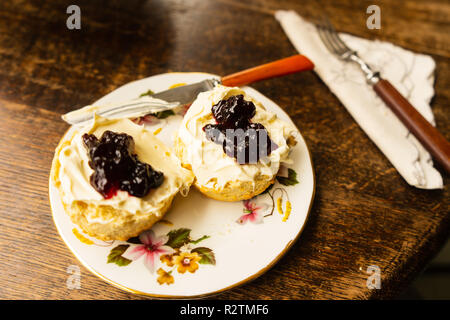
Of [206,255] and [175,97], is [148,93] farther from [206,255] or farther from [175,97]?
[206,255]

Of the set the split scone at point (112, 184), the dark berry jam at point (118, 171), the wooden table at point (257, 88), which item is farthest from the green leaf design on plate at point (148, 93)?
the dark berry jam at point (118, 171)

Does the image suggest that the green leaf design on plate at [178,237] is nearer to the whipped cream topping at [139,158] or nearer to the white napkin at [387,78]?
the whipped cream topping at [139,158]

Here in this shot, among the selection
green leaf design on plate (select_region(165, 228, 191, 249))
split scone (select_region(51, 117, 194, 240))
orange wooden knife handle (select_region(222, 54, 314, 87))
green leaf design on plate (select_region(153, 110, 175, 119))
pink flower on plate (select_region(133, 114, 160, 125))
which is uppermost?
orange wooden knife handle (select_region(222, 54, 314, 87))

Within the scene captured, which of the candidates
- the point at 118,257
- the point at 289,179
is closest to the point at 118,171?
the point at 118,257

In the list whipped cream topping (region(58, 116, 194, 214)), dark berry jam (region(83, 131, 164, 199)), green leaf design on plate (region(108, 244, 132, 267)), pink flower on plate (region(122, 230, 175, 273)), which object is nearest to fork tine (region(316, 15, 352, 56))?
whipped cream topping (region(58, 116, 194, 214))

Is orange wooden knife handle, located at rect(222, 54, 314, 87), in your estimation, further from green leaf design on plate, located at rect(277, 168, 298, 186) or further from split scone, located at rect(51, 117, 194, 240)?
split scone, located at rect(51, 117, 194, 240)

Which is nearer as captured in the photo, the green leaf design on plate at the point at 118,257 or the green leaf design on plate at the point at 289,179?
the green leaf design on plate at the point at 118,257
